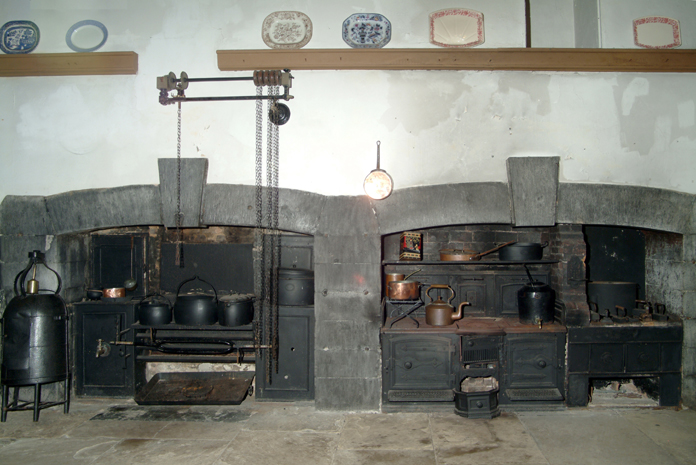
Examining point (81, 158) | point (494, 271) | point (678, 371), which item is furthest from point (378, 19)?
point (678, 371)

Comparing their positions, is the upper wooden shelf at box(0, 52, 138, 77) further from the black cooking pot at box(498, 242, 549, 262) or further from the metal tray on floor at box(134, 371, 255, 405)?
the black cooking pot at box(498, 242, 549, 262)

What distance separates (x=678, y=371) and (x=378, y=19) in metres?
4.99

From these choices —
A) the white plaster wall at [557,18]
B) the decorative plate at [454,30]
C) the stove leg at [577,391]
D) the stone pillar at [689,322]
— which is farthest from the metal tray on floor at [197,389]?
the white plaster wall at [557,18]

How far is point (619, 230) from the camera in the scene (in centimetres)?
545

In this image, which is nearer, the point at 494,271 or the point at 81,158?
the point at 81,158

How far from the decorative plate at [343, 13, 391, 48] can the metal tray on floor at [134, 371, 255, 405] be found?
159 inches

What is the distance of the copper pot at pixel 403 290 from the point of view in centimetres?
480

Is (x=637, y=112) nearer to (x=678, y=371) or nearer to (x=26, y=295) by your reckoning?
(x=678, y=371)

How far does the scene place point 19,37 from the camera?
482 centimetres

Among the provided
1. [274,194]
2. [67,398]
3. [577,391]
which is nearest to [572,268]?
[577,391]

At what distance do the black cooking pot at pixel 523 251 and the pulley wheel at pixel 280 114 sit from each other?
2886 mm

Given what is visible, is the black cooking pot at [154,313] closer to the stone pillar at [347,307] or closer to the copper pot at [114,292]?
the copper pot at [114,292]

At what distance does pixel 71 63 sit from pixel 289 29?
2421mm

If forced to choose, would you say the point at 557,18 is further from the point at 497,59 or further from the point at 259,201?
the point at 259,201
